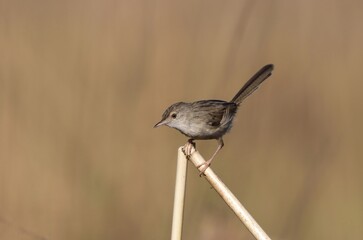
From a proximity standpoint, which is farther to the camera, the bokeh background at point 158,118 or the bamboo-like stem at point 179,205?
the bokeh background at point 158,118

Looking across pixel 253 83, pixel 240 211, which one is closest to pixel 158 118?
pixel 253 83

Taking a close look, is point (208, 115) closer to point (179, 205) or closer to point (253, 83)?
point (253, 83)

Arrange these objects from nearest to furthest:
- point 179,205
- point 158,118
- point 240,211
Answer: point 240,211, point 179,205, point 158,118

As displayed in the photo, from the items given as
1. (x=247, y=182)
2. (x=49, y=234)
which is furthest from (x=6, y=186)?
(x=247, y=182)

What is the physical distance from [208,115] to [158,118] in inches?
12.6

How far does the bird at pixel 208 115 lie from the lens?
145 inches

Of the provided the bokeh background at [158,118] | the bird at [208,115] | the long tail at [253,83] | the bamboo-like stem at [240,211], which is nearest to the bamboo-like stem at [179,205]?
the bamboo-like stem at [240,211]

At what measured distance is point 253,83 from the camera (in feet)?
12.7

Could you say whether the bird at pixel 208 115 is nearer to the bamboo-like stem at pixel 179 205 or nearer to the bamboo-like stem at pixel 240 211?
the bamboo-like stem at pixel 179 205

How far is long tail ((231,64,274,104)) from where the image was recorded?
3.85 meters

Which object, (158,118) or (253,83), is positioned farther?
(158,118)

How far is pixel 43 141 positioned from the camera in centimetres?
383

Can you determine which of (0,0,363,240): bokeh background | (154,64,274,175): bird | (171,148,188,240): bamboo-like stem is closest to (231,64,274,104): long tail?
(154,64,274,175): bird

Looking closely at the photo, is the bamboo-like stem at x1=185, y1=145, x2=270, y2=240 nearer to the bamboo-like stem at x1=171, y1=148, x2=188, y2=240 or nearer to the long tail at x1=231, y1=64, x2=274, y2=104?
the bamboo-like stem at x1=171, y1=148, x2=188, y2=240
